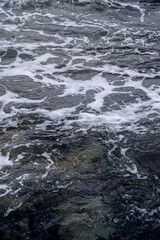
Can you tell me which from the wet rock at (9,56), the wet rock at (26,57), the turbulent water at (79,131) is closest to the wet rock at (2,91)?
the turbulent water at (79,131)

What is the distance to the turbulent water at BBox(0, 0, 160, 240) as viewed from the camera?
404 cm

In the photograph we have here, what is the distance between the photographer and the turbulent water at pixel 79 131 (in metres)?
4.04

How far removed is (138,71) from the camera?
26.5 feet

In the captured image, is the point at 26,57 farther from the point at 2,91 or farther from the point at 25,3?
the point at 25,3

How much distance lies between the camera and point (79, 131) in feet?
18.7

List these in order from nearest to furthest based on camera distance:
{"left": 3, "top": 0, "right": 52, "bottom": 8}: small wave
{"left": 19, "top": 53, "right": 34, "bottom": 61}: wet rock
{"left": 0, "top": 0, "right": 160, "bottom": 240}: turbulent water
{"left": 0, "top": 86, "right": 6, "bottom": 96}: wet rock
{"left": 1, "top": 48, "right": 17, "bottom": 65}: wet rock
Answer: {"left": 0, "top": 0, "right": 160, "bottom": 240}: turbulent water → {"left": 0, "top": 86, "right": 6, "bottom": 96}: wet rock → {"left": 1, "top": 48, "right": 17, "bottom": 65}: wet rock → {"left": 19, "top": 53, "right": 34, "bottom": 61}: wet rock → {"left": 3, "top": 0, "right": 52, "bottom": 8}: small wave

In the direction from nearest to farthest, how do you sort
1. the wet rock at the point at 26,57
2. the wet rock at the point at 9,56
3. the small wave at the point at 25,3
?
the wet rock at the point at 9,56 → the wet rock at the point at 26,57 → the small wave at the point at 25,3

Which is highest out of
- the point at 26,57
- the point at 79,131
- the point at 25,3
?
the point at 25,3

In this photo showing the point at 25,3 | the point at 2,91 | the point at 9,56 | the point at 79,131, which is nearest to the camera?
the point at 79,131

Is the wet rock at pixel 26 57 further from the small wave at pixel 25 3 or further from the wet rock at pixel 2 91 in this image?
the small wave at pixel 25 3

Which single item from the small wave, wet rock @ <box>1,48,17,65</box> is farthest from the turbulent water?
the small wave

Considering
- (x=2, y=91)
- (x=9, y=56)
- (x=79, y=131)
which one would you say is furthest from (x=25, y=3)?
(x=79, y=131)

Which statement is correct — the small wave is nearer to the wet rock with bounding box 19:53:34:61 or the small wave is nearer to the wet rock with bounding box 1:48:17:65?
the wet rock with bounding box 1:48:17:65

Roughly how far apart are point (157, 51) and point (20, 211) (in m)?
6.95
